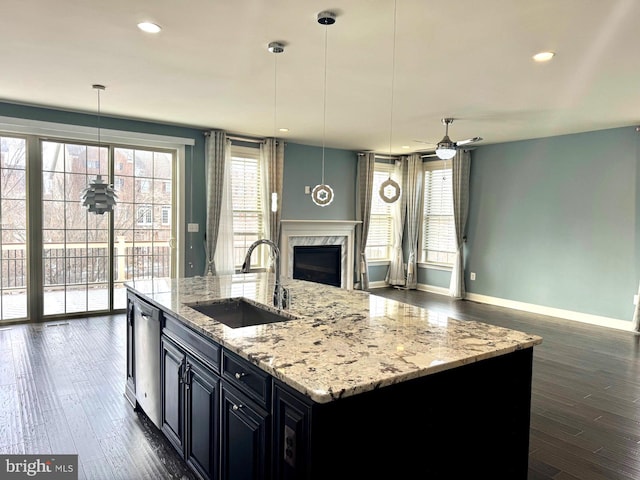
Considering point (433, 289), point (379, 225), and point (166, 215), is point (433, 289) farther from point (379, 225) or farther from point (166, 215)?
point (166, 215)

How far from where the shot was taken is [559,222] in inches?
244

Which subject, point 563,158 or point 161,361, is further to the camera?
point 563,158

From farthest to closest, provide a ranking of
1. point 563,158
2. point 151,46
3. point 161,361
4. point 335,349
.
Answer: point 563,158 → point 151,46 → point 161,361 → point 335,349

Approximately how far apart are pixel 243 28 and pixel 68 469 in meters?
2.83

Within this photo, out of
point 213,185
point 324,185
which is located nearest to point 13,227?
point 213,185

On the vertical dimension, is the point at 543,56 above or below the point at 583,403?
above

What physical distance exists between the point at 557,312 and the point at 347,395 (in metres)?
5.99

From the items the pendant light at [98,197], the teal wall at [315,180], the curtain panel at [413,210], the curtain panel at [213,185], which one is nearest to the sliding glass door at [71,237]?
the curtain panel at [213,185]

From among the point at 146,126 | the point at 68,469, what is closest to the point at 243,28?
the point at 68,469

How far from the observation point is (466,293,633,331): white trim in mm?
5613

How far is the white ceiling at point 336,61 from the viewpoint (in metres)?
2.56

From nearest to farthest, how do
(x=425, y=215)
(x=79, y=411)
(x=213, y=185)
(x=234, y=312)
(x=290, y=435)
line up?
(x=290, y=435)
(x=234, y=312)
(x=79, y=411)
(x=213, y=185)
(x=425, y=215)

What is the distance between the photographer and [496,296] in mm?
Answer: 7035

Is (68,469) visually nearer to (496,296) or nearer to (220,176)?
(220,176)
